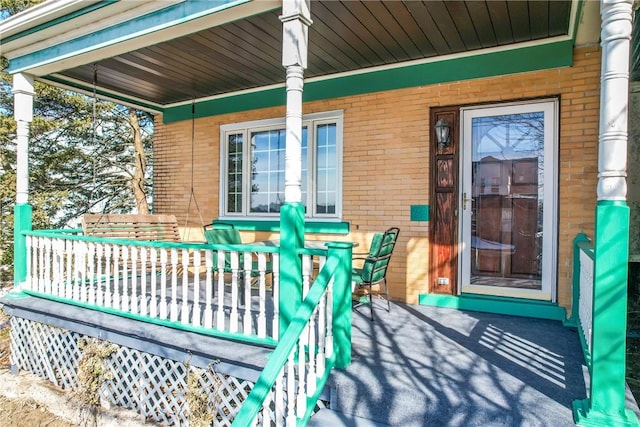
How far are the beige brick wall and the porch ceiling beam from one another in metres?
2.15

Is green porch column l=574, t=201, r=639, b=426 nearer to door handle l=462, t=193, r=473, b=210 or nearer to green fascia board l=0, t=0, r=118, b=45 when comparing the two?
door handle l=462, t=193, r=473, b=210

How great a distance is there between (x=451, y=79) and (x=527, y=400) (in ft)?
10.8

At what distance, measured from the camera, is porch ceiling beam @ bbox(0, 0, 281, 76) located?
10.2ft

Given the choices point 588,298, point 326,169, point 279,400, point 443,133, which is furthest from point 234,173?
point 588,298

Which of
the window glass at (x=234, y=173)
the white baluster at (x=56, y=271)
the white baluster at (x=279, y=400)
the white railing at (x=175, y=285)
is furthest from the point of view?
the window glass at (x=234, y=173)

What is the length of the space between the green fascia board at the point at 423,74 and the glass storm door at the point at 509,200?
0.39 meters

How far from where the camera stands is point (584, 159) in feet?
12.7

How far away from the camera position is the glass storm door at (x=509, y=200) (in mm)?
4090

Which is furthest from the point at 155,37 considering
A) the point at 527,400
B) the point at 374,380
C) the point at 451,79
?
the point at 527,400

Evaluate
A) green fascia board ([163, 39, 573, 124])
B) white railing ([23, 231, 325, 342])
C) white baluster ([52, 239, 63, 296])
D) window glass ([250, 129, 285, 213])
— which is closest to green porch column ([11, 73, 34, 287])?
white railing ([23, 231, 325, 342])

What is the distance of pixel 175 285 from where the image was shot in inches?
132

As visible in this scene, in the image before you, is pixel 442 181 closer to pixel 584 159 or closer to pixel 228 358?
pixel 584 159

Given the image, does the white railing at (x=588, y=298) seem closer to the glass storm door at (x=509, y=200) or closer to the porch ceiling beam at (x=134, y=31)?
the glass storm door at (x=509, y=200)

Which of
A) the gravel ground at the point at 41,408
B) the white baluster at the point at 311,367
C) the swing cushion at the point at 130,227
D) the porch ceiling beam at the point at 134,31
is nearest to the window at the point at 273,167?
the swing cushion at the point at 130,227
